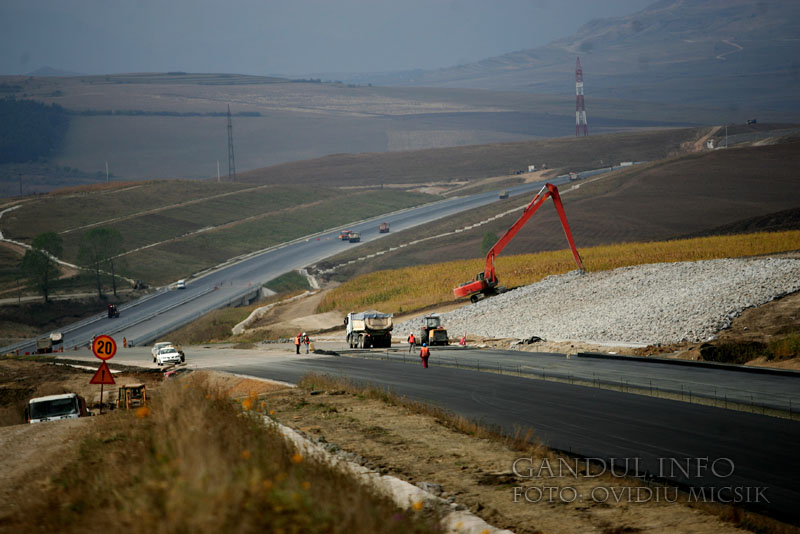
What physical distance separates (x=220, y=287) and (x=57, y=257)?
2992 cm

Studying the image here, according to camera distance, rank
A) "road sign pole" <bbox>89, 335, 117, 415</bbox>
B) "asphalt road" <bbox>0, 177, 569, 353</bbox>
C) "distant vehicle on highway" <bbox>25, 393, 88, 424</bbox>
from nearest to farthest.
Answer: "distant vehicle on highway" <bbox>25, 393, 88, 424</bbox>, "road sign pole" <bbox>89, 335, 117, 415</bbox>, "asphalt road" <bbox>0, 177, 569, 353</bbox>

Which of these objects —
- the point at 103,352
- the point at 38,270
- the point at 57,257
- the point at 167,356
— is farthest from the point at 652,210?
the point at 103,352

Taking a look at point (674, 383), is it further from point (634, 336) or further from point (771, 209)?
point (771, 209)

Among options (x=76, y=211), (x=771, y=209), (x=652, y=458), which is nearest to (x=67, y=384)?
(x=652, y=458)

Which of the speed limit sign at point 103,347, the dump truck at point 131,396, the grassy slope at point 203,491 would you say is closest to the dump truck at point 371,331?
the dump truck at point 131,396

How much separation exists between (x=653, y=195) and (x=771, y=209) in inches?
855

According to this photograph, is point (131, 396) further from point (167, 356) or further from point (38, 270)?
point (38, 270)

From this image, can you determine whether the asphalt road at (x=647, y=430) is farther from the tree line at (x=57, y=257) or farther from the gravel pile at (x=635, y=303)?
the tree line at (x=57, y=257)

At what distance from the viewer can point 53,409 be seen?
82.3 ft

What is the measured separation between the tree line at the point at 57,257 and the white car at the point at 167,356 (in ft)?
195

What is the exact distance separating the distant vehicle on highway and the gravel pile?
31078 mm

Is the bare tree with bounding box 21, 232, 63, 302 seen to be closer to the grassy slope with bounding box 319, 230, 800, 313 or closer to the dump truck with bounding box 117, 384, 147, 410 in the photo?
the grassy slope with bounding box 319, 230, 800, 313

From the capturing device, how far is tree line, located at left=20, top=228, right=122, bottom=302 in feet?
340

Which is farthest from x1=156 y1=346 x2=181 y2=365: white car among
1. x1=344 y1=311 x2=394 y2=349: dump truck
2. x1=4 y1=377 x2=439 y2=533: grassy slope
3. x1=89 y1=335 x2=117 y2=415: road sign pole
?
x1=4 y1=377 x2=439 y2=533: grassy slope
